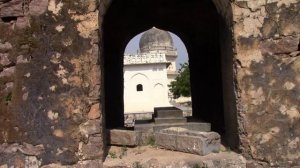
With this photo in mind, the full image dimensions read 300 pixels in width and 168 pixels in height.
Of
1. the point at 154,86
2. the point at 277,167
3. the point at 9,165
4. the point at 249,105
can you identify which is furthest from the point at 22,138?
the point at 154,86

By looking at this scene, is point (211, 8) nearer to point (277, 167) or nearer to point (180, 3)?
point (180, 3)

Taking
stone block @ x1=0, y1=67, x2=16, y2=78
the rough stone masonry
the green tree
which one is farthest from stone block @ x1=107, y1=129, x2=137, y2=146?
the green tree

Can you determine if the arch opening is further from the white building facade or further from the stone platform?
the white building facade

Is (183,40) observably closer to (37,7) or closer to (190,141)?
(190,141)

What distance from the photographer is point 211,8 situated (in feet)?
21.8

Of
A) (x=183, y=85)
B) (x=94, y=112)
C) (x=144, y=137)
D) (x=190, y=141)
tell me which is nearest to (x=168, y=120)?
(x=144, y=137)

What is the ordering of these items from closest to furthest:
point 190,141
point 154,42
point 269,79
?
point 269,79 → point 190,141 → point 154,42

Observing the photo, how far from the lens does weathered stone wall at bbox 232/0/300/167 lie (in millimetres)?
3686

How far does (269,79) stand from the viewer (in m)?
3.76

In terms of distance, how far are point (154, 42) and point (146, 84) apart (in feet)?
20.8

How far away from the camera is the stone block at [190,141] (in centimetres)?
399

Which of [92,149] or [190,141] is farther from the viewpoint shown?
[190,141]

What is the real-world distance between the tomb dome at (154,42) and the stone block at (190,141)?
1210 inches

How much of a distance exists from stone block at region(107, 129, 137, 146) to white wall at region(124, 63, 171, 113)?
83.9ft
